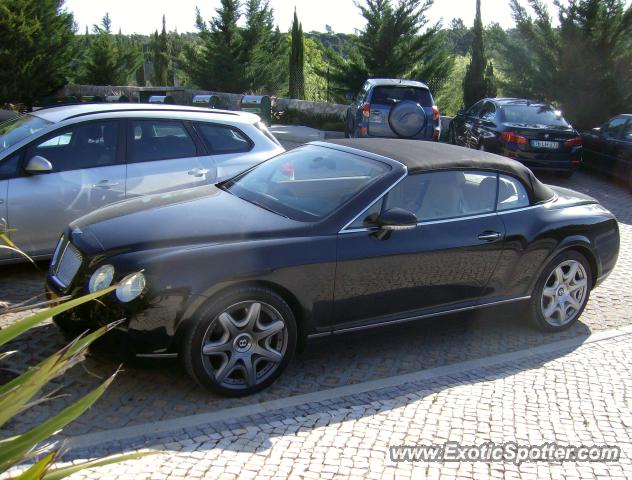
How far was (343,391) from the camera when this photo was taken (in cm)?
433

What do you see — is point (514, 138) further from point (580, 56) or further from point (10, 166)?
point (10, 166)

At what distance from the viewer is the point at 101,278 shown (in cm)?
394

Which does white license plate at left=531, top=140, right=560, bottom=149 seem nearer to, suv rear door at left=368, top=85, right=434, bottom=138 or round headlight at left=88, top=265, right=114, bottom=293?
suv rear door at left=368, top=85, right=434, bottom=138

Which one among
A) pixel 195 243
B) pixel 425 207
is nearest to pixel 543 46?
pixel 425 207

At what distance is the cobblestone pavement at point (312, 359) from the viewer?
396cm

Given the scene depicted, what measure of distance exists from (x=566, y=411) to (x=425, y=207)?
166 cm

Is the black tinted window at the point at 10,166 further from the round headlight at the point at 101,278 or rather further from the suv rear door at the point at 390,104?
the suv rear door at the point at 390,104

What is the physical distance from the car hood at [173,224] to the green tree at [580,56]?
16251 mm

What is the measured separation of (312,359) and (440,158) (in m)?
1.79

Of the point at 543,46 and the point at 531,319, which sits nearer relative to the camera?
the point at 531,319

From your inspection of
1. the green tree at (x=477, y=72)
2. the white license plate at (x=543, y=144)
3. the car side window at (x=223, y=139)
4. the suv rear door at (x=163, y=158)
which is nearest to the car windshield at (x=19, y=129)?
the suv rear door at (x=163, y=158)

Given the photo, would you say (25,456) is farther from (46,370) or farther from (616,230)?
(616,230)

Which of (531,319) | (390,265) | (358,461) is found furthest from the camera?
(531,319)

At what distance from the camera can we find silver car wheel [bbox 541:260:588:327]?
547cm
